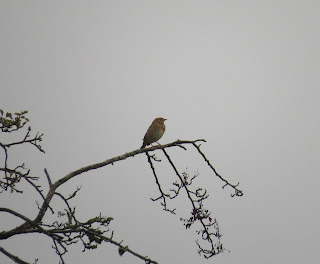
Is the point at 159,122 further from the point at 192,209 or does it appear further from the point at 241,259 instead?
the point at 241,259

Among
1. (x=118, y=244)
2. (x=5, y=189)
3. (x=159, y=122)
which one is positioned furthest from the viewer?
(x=159, y=122)

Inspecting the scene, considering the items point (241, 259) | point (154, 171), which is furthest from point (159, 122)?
point (241, 259)

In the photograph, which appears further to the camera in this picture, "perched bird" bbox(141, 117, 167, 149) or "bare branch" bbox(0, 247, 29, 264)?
"perched bird" bbox(141, 117, 167, 149)

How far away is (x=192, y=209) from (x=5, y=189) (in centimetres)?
234

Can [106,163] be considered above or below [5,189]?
below

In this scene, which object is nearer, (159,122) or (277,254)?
(159,122)

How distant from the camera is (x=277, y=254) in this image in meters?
176

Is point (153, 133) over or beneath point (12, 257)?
over

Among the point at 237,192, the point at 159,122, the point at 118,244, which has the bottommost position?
the point at 118,244

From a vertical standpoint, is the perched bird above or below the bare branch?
above

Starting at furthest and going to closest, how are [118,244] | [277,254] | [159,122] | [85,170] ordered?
[277,254]
[159,122]
[85,170]
[118,244]

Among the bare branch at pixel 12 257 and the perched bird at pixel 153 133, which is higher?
the perched bird at pixel 153 133

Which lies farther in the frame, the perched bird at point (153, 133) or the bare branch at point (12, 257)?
the perched bird at point (153, 133)

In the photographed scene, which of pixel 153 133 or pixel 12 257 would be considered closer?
pixel 12 257
